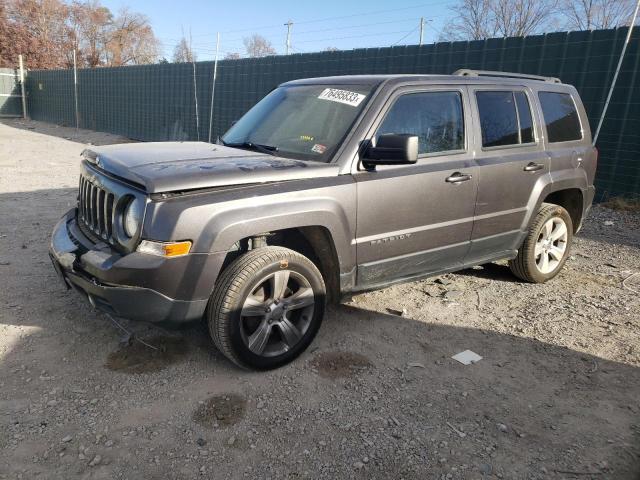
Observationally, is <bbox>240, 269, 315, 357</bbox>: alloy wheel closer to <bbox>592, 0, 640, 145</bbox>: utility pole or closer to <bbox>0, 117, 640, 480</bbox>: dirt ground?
<bbox>0, 117, 640, 480</bbox>: dirt ground

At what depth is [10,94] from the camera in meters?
26.8

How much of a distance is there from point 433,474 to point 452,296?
2.37 meters

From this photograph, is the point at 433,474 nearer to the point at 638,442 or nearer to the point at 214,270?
the point at 638,442

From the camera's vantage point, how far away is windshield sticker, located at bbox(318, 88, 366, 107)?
357 cm

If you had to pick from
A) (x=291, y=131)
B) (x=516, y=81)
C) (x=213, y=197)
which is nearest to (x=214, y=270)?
(x=213, y=197)

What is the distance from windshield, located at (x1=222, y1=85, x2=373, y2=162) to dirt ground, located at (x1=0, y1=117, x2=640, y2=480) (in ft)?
4.63

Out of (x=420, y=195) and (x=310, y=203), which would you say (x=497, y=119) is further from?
(x=310, y=203)

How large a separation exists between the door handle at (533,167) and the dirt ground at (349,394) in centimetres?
118

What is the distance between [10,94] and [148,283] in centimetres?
2987

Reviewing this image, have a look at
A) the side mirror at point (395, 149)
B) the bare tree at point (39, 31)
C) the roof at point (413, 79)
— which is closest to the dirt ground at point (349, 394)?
the side mirror at point (395, 149)

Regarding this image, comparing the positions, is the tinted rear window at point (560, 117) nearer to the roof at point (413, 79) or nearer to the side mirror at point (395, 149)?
the roof at point (413, 79)

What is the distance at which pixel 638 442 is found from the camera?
269 centimetres

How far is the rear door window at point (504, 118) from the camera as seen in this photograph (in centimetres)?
410

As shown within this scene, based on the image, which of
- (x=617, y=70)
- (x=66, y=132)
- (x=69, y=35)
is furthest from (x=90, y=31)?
(x=617, y=70)
